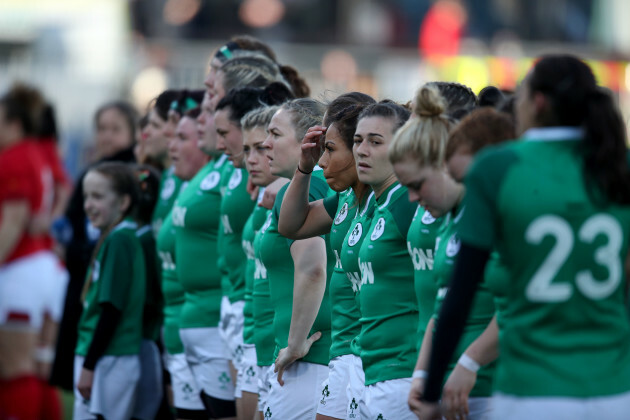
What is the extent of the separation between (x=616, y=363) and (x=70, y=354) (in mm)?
4890

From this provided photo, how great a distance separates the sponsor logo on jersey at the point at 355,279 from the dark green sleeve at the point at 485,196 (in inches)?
55.2

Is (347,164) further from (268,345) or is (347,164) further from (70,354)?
(70,354)

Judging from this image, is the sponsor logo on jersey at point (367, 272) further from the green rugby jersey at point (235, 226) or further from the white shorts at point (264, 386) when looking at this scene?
the green rugby jersey at point (235, 226)

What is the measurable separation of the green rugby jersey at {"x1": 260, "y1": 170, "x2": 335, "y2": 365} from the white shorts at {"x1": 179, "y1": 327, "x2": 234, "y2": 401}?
129 cm

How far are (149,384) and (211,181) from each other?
54.8 inches

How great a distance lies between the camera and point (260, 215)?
5.40m

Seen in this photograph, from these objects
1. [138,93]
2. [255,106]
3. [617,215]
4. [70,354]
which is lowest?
[70,354]

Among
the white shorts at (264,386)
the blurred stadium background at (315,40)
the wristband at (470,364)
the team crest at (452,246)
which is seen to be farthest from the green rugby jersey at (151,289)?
the blurred stadium background at (315,40)

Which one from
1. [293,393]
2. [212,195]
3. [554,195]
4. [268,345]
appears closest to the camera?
[554,195]

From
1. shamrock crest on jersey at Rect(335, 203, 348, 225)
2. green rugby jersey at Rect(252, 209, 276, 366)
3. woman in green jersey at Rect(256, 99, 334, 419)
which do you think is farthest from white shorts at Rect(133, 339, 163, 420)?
shamrock crest on jersey at Rect(335, 203, 348, 225)

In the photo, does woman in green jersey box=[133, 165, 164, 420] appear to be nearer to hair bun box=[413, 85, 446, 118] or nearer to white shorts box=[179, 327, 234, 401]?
white shorts box=[179, 327, 234, 401]

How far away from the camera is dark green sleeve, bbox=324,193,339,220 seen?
15.4 feet

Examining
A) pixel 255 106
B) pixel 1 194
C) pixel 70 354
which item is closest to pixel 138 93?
pixel 1 194

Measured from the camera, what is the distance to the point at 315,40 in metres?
26.3
